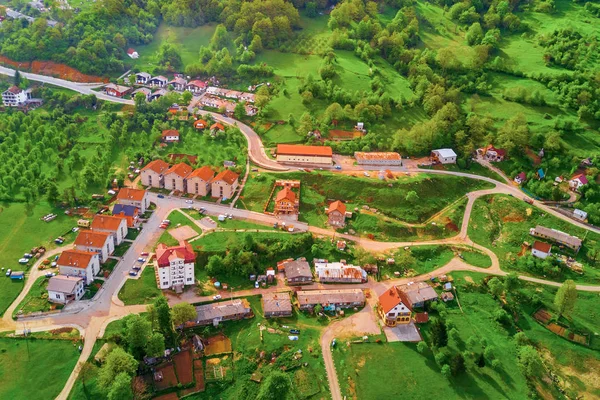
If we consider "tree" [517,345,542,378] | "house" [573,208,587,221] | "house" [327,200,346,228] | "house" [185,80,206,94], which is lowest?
"tree" [517,345,542,378]

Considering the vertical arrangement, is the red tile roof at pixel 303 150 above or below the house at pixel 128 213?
above

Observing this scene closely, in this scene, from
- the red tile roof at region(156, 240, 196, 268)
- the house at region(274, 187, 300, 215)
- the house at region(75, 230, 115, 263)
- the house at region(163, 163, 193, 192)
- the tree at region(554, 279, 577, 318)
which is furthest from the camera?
the house at region(163, 163, 193, 192)

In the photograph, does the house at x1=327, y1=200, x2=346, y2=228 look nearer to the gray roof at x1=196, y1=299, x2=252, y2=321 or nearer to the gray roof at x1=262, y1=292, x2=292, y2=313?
the gray roof at x1=262, y1=292, x2=292, y2=313

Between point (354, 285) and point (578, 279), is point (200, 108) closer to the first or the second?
point (354, 285)


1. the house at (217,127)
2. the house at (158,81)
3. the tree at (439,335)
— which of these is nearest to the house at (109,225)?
the house at (217,127)

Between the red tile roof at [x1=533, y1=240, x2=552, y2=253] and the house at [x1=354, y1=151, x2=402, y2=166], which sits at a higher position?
the house at [x1=354, y1=151, x2=402, y2=166]

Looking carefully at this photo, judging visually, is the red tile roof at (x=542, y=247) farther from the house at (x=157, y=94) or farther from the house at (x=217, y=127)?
the house at (x=157, y=94)

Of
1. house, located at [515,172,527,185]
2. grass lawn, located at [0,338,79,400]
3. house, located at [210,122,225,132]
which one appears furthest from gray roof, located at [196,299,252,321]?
house, located at [515,172,527,185]
